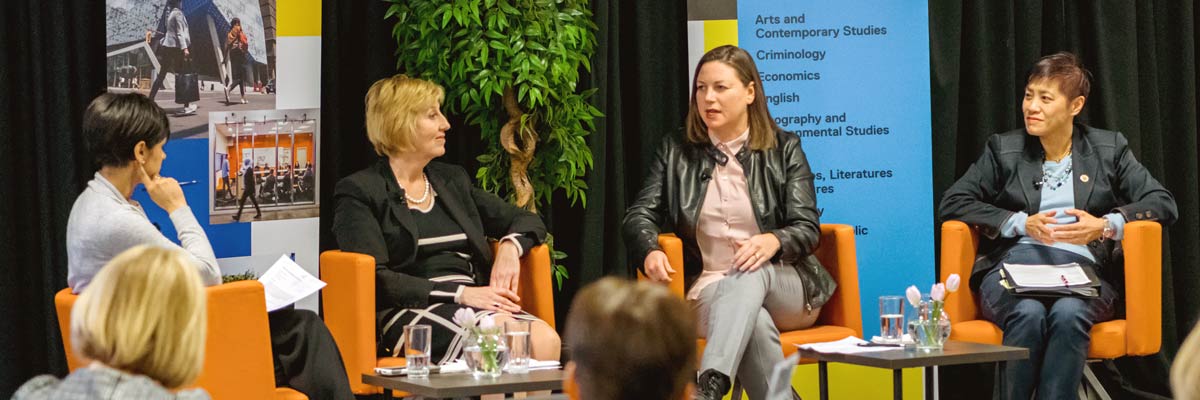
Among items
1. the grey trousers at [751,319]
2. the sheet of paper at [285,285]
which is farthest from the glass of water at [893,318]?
the sheet of paper at [285,285]

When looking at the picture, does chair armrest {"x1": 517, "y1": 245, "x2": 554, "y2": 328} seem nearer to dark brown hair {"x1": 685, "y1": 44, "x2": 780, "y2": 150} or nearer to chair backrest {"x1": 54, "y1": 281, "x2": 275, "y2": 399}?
dark brown hair {"x1": 685, "y1": 44, "x2": 780, "y2": 150}

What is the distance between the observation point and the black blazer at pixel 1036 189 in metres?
4.63

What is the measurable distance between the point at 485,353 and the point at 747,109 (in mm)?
1665

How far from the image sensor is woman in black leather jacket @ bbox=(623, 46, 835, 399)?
432 cm

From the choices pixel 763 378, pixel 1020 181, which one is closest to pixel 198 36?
pixel 763 378

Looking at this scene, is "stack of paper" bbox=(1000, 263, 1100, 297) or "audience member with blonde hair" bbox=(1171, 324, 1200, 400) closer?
"audience member with blonde hair" bbox=(1171, 324, 1200, 400)

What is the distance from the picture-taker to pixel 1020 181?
477 cm

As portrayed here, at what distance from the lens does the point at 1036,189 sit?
475cm

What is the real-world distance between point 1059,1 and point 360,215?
10.6 feet

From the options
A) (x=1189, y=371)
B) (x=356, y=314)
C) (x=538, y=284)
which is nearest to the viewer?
(x=1189, y=371)

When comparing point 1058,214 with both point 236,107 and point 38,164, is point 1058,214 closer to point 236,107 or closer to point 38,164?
point 236,107

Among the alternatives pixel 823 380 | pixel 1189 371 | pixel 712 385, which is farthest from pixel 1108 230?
pixel 1189 371

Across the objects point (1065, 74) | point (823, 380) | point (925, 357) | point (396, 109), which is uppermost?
point (1065, 74)

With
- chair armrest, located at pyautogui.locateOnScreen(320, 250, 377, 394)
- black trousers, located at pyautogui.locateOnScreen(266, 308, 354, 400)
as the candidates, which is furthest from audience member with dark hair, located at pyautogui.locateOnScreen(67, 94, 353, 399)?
chair armrest, located at pyautogui.locateOnScreen(320, 250, 377, 394)
